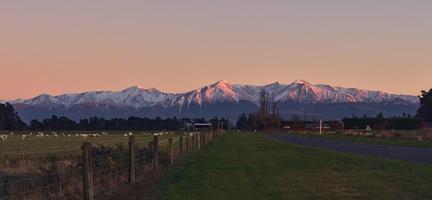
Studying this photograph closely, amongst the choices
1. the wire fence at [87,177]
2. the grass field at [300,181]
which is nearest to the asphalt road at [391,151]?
the grass field at [300,181]

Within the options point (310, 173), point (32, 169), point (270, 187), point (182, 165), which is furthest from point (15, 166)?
point (270, 187)

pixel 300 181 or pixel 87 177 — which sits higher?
pixel 87 177

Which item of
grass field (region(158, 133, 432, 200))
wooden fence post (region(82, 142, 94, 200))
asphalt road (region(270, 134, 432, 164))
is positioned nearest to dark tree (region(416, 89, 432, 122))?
asphalt road (region(270, 134, 432, 164))

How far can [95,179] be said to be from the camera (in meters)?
19.7

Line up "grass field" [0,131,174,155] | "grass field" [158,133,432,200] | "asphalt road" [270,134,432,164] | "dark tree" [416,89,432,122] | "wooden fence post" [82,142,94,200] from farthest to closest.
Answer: "dark tree" [416,89,432,122]
"grass field" [0,131,174,155]
"asphalt road" [270,134,432,164]
"grass field" [158,133,432,200]
"wooden fence post" [82,142,94,200]

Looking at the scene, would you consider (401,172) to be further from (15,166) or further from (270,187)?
(15,166)

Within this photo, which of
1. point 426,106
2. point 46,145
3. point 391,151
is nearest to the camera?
point 391,151

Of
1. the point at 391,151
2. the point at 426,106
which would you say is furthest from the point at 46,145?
the point at 426,106

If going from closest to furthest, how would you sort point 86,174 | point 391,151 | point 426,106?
point 86,174
point 391,151
point 426,106

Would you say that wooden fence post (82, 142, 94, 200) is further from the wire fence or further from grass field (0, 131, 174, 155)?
grass field (0, 131, 174, 155)

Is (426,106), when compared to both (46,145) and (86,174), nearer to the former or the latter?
(46,145)

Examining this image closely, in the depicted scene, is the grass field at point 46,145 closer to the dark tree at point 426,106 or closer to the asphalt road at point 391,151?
the asphalt road at point 391,151

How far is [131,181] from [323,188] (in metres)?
5.00

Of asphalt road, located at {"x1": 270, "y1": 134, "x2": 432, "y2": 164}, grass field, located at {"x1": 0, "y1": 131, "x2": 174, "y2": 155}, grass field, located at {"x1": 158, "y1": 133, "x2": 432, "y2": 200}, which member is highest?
grass field, located at {"x1": 0, "y1": 131, "x2": 174, "y2": 155}
